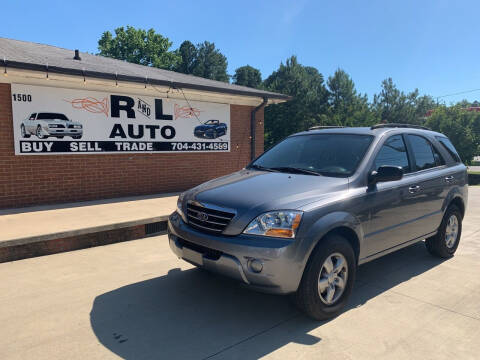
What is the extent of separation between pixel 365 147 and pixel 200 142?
7061 millimetres

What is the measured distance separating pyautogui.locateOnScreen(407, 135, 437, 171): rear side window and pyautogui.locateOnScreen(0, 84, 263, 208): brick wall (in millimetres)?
6615

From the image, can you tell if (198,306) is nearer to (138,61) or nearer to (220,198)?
(220,198)

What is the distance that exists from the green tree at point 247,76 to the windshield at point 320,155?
65.6 m

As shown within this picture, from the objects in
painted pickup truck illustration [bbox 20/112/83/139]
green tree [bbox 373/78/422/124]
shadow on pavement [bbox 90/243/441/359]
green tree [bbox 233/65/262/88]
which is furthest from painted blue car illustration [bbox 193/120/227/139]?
green tree [bbox 233/65/262/88]

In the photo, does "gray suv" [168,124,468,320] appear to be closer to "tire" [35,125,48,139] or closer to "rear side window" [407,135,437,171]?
"rear side window" [407,135,437,171]

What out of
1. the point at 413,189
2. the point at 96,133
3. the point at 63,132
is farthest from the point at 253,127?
the point at 413,189

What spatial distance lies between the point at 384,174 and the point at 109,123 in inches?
271

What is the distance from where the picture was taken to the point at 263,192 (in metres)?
3.40

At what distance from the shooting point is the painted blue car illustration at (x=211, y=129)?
1052 cm

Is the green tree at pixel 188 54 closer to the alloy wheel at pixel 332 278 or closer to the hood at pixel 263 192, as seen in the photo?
the hood at pixel 263 192

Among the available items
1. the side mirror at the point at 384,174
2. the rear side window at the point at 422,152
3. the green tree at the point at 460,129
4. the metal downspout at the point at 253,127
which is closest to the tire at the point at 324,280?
the side mirror at the point at 384,174

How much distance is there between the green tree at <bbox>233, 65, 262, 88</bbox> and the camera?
68.5 m

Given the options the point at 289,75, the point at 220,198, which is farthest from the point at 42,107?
the point at 289,75

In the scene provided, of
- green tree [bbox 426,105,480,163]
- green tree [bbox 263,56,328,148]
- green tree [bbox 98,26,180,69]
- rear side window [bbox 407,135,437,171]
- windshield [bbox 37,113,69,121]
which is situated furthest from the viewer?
green tree [bbox 98,26,180,69]
